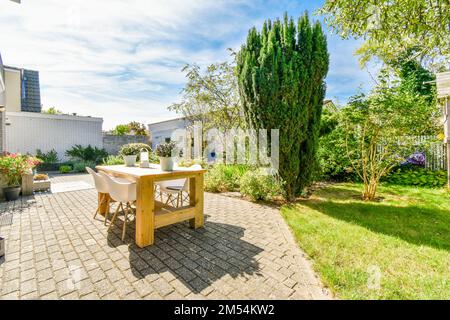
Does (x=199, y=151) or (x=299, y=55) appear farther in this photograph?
(x=199, y=151)

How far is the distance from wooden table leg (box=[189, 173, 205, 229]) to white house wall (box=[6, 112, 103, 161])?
12.5m

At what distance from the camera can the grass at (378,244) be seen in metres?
2.01

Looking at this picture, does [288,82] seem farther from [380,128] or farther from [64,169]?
[64,169]

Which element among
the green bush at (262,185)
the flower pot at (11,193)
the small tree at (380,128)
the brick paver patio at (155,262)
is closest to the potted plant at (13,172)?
the flower pot at (11,193)

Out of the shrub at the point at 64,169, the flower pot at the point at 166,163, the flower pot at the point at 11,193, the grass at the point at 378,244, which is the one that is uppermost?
the flower pot at the point at 166,163

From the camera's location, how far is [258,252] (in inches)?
105

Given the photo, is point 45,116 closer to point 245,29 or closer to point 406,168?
point 245,29

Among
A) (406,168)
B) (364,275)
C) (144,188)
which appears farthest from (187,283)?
(406,168)

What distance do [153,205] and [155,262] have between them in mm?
734

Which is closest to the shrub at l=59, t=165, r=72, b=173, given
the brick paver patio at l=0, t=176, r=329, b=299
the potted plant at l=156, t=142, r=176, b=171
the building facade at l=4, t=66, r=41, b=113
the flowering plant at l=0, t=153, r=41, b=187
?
the flowering plant at l=0, t=153, r=41, b=187

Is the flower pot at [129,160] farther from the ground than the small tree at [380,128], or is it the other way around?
the small tree at [380,128]

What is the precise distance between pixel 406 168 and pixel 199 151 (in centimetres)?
823

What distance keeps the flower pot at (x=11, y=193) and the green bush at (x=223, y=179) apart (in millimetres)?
4825

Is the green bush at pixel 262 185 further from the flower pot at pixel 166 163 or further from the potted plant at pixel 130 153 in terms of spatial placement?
the potted plant at pixel 130 153
